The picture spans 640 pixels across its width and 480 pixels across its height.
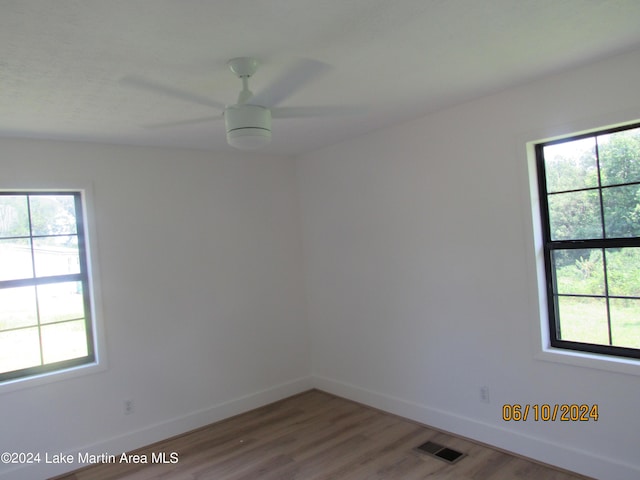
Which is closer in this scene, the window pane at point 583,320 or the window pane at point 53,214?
the window pane at point 583,320

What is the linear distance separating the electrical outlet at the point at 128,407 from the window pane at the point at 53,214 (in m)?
1.46

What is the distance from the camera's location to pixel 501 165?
3014mm

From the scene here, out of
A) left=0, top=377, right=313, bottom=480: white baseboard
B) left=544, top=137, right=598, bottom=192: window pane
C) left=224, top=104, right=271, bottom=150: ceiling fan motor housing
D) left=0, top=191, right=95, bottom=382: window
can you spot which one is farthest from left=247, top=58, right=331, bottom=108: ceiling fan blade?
left=0, top=377, right=313, bottom=480: white baseboard

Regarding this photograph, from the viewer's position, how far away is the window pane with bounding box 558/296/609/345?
268 cm

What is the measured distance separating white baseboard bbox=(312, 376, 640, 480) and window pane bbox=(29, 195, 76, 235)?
2.92 metres

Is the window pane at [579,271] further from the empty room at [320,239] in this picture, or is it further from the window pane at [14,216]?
the window pane at [14,216]

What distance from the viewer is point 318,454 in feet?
10.6

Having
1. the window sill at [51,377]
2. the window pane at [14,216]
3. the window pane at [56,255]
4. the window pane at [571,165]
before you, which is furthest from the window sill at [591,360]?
the window pane at [14,216]

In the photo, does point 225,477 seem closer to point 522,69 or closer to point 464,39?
point 464,39

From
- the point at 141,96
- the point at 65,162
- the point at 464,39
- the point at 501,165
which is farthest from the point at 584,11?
the point at 65,162

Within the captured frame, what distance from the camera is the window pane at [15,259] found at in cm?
318

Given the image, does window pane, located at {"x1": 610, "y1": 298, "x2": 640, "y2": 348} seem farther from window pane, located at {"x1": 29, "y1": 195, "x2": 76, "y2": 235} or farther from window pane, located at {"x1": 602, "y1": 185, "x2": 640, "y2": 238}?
window pane, located at {"x1": 29, "y1": 195, "x2": 76, "y2": 235}

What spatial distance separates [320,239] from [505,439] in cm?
244

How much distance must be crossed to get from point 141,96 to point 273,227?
2.23m
